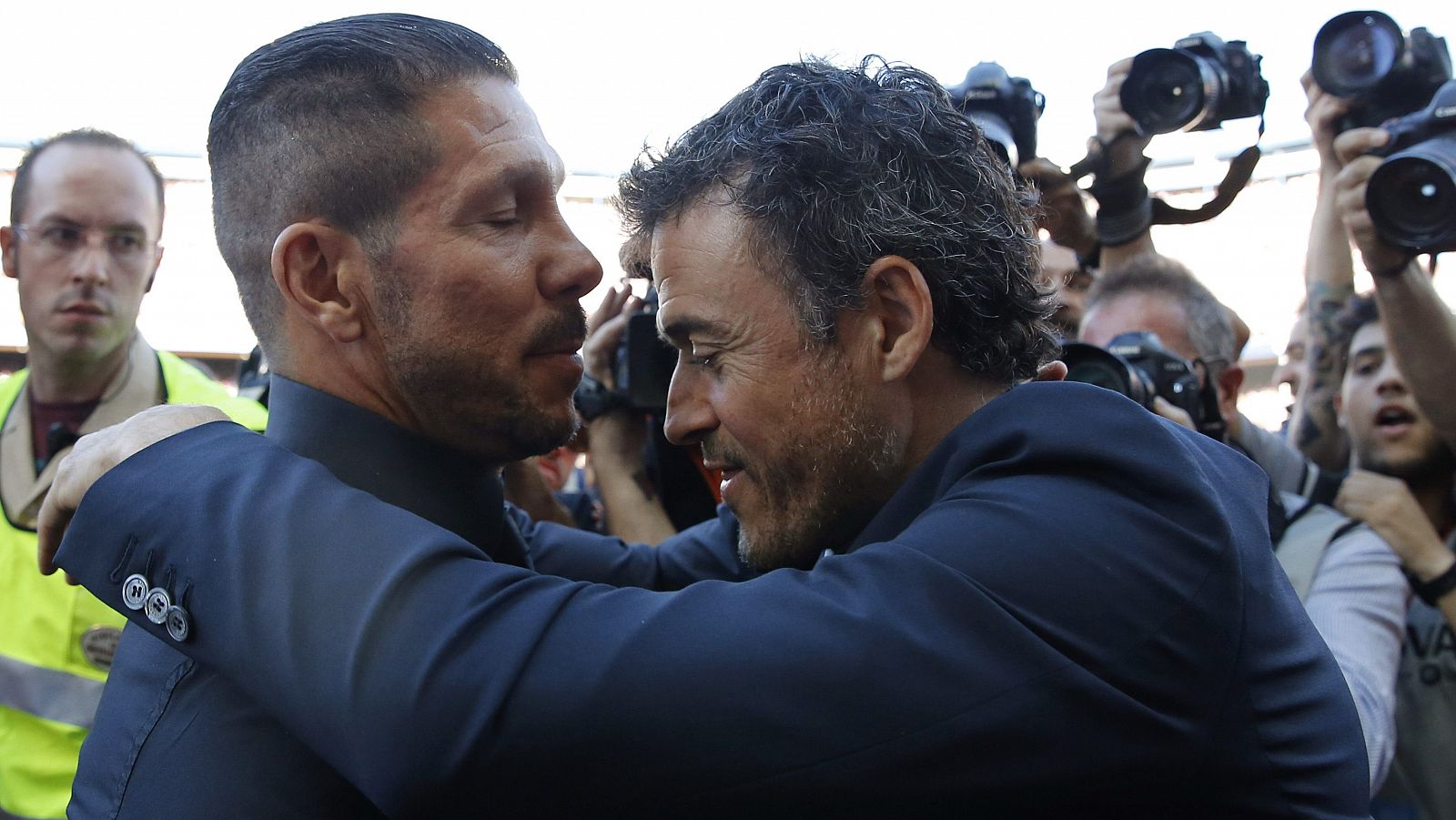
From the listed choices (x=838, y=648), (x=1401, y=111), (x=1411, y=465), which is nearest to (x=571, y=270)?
(x=838, y=648)

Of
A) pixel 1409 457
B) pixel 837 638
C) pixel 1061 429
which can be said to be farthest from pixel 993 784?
pixel 1409 457

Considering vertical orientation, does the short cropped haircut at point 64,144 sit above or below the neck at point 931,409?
below

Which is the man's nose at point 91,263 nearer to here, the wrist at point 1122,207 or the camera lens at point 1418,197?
the wrist at point 1122,207

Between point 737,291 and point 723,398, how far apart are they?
15 cm

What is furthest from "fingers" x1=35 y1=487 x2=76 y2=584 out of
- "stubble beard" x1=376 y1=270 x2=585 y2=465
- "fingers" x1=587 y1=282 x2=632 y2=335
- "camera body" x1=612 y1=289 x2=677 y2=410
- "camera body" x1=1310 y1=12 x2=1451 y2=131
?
"camera body" x1=1310 y1=12 x2=1451 y2=131

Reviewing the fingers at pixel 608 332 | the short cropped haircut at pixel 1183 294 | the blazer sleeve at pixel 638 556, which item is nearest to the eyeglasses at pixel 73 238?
the fingers at pixel 608 332

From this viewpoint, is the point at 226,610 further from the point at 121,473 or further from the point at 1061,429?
the point at 1061,429

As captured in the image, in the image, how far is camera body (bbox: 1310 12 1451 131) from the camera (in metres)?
3.72

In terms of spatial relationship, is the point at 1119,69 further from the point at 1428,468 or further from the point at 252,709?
the point at 252,709

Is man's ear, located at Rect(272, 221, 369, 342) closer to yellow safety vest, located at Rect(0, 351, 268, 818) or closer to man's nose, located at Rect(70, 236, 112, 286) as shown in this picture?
yellow safety vest, located at Rect(0, 351, 268, 818)

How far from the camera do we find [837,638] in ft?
4.25

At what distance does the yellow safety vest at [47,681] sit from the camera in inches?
115

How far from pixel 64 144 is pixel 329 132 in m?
2.28

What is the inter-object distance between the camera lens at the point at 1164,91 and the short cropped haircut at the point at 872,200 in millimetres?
2001
